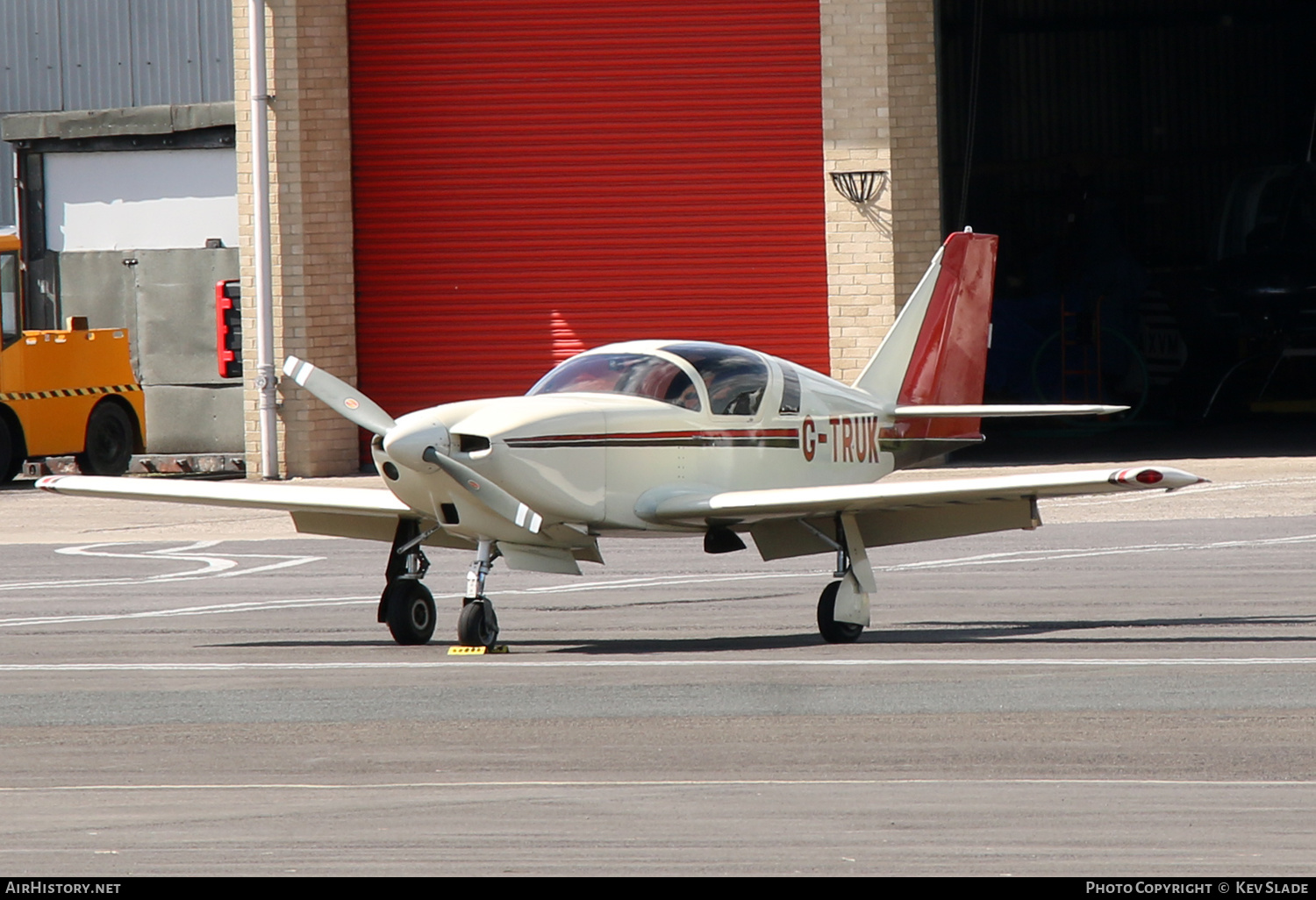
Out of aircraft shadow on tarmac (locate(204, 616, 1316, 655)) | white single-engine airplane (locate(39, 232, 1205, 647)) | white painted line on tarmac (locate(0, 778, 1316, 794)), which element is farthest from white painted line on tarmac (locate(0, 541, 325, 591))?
white painted line on tarmac (locate(0, 778, 1316, 794))

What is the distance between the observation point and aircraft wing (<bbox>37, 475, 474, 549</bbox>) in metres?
12.2

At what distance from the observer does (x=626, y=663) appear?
10930mm

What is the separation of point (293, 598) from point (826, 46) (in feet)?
37.1

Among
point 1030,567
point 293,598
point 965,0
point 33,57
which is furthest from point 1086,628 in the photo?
point 965,0

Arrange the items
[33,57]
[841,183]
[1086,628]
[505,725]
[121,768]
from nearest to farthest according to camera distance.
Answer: [121,768] → [505,725] → [1086,628] → [841,183] → [33,57]

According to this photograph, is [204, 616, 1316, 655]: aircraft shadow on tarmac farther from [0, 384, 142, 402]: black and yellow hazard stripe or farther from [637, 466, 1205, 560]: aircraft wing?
[0, 384, 142, 402]: black and yellow hazard stripe

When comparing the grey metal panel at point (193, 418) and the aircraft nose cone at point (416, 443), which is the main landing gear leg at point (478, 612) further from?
the grey metal panel at point (193, 418)

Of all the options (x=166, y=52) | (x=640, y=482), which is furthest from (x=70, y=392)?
(x=640, y=482)

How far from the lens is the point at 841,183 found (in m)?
23.0

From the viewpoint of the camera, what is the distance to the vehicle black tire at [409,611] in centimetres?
1202

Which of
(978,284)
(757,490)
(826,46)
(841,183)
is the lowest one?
(757,490)

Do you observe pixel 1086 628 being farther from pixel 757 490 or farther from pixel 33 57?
pixel 33 57

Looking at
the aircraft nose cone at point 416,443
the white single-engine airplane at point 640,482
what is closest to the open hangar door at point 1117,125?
the white single-engine airplane at point 640,482

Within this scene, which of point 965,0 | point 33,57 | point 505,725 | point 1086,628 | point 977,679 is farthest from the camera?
point 965,0
